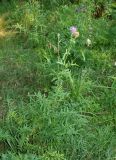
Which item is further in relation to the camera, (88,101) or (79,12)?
(79,12)

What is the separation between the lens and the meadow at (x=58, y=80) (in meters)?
3.90

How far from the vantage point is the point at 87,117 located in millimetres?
4402

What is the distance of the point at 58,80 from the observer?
4355mm

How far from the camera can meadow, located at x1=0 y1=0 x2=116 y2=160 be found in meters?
3.90

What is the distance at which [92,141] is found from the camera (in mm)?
4035

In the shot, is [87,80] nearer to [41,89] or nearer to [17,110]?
[41,89]

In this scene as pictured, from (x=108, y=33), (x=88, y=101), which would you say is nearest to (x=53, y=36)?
(x=108, y=33)

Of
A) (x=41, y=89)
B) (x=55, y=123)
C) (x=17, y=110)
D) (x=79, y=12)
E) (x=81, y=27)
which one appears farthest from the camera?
(x=79, y=12)

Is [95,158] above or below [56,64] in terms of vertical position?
below

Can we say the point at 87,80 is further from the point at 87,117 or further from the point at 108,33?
the point at 108,33

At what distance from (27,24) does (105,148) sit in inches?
97.8

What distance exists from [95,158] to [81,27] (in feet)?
6.41

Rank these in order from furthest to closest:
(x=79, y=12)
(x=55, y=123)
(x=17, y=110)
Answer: (x=79, y=12)
(x=17, y=110)
(x=55, y=123)

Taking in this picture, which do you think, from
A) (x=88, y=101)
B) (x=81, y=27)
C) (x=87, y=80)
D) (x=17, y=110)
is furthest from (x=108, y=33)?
(x=17, y=110)
